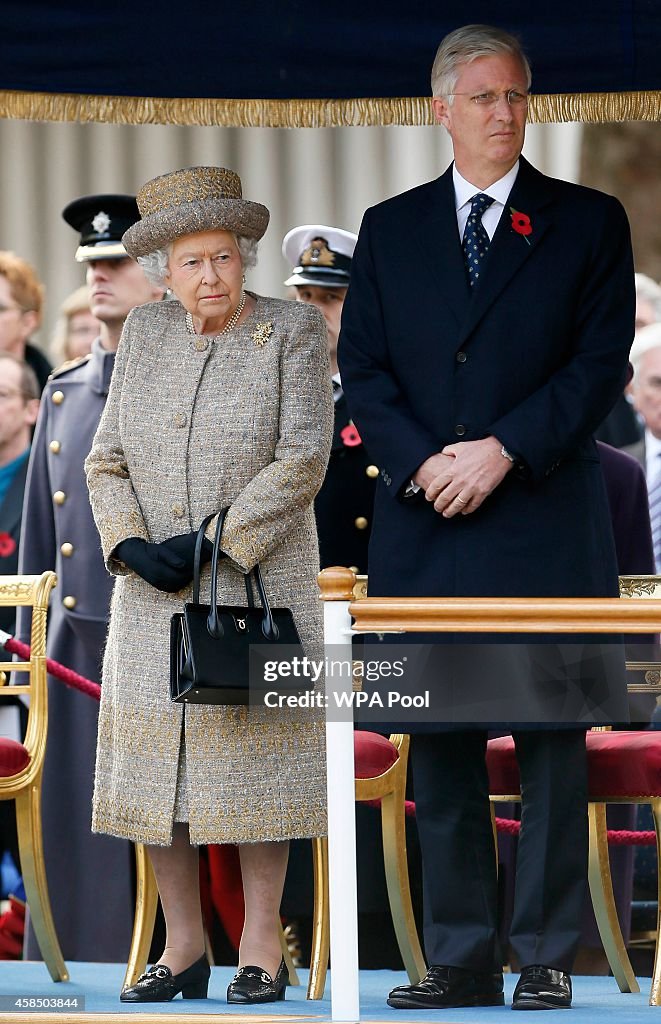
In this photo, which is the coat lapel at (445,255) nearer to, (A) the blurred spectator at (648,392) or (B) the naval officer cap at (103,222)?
(B) the naval officer cap at (103,222)

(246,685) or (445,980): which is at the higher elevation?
(246,685)

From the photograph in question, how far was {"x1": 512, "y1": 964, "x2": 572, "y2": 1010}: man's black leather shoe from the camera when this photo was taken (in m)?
3.59

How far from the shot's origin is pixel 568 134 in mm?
6359

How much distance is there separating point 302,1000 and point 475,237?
5.51ft

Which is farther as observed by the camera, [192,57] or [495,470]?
[192,57]

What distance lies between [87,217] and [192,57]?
1.29 metres

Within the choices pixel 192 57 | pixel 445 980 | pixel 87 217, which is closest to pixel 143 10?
pixel 192 57

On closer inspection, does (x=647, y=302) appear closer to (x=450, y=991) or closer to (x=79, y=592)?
(x=79, y=592)

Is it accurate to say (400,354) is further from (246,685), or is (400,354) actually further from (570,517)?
(246,685)

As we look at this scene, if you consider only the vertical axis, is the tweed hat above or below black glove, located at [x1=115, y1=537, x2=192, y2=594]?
above

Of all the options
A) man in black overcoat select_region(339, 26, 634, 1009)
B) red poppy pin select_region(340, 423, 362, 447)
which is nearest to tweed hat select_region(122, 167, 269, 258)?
man in black overcoat select_region(339, 26, 634, 1009)

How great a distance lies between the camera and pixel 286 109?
4812 millimetres

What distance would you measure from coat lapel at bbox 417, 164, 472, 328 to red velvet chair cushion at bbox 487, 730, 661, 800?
1.06m

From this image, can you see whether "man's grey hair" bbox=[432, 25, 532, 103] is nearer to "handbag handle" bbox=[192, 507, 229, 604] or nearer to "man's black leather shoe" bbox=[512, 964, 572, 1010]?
"handbag handle" bbox=[192, 507, 229, 604]
